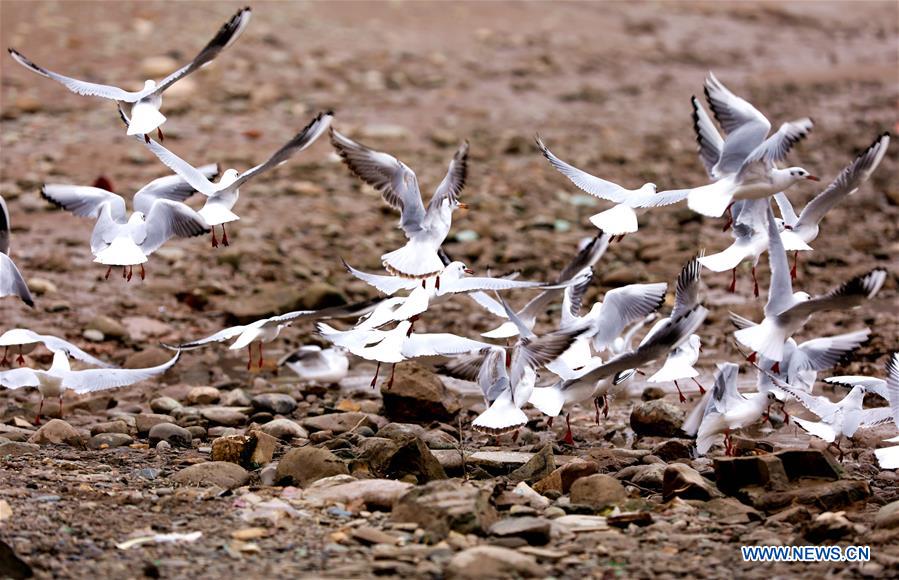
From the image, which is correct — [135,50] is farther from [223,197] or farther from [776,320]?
[776,320]

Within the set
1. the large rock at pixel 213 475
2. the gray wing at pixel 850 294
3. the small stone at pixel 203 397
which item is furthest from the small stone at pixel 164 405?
the gray wing at pixel 850 294

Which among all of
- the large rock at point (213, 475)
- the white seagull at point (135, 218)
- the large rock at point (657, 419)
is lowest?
the large rock at point (657, 419)

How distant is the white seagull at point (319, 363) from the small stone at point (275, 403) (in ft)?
0.92

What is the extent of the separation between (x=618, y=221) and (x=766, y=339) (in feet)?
2.49

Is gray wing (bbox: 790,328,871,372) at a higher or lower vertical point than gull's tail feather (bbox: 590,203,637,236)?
lower

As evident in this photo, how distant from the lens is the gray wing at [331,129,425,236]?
16.7ft

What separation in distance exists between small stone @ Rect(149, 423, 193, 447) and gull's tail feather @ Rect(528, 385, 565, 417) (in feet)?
4.92

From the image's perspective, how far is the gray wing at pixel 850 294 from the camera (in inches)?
174

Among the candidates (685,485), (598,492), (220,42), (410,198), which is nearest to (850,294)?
(685,485)

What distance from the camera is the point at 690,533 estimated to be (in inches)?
166

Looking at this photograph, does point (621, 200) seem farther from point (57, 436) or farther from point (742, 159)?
point (57, 436)

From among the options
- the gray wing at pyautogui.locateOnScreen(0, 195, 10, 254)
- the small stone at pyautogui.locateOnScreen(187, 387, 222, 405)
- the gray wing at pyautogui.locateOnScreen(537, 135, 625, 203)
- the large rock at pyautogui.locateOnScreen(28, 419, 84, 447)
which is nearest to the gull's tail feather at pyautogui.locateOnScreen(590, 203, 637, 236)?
the gray wing at pyautogui.locateOnScreen(537, 135, 625, 203)

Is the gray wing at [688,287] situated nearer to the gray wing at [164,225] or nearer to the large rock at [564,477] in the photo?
the large rock at [564,477]

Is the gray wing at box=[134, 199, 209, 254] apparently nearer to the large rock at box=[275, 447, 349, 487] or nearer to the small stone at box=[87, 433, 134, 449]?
the small stone at box=[87, 433, 134, 449]
